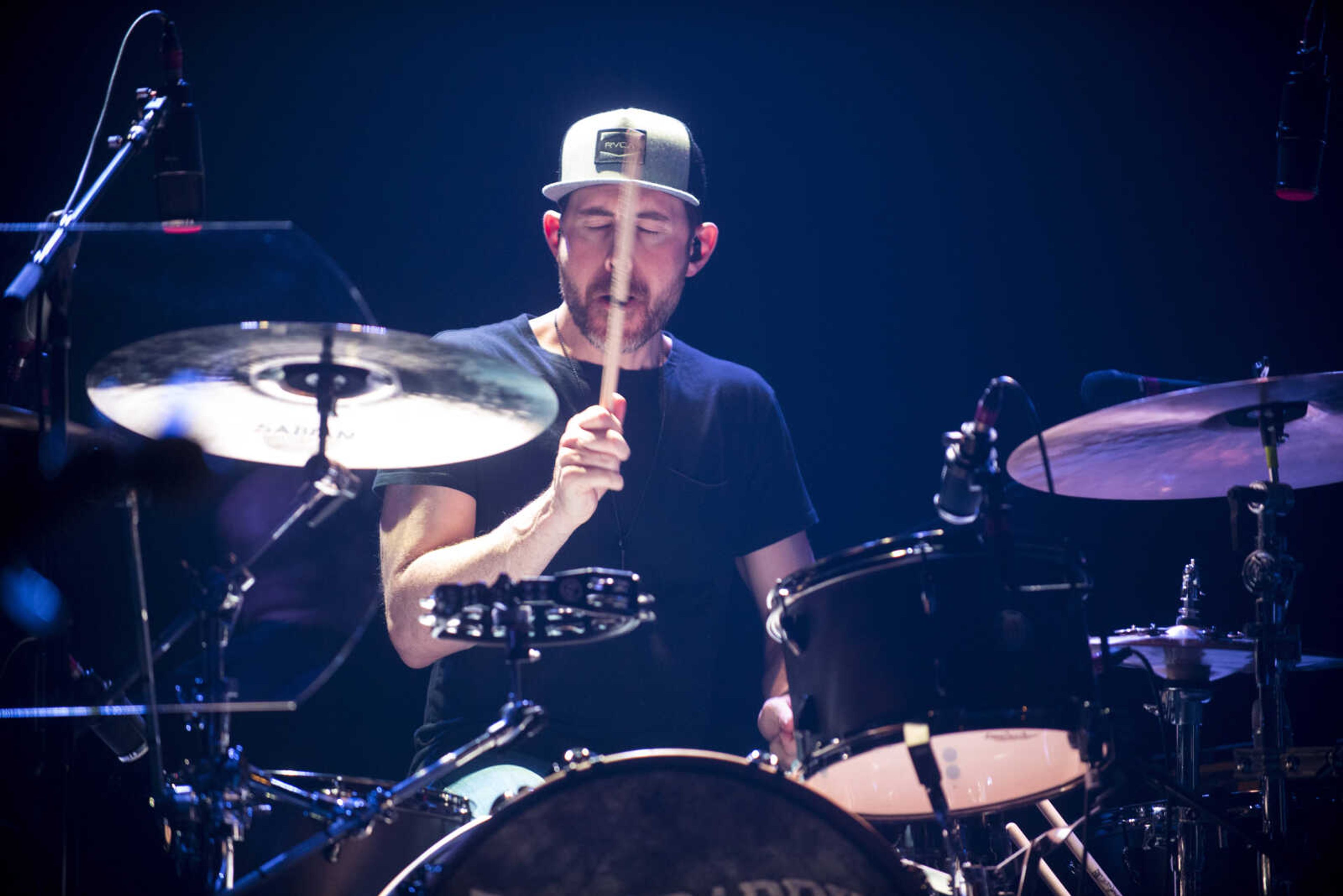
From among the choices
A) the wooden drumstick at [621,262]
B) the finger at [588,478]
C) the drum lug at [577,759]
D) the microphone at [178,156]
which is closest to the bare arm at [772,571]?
the wooden drumstick at [621,262]

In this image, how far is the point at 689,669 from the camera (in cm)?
247

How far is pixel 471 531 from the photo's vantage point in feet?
7.88

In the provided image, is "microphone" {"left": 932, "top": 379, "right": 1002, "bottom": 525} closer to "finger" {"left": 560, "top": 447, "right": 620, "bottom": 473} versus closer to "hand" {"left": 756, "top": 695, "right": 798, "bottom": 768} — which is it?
"finger" {"left": 560, "top": 447, "right": 620, "bottom": 473}

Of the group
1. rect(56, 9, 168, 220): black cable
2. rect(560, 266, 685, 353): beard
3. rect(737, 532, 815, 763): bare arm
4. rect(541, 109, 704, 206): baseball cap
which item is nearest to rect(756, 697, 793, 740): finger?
rect(737, 532, 815, 763): bare arm

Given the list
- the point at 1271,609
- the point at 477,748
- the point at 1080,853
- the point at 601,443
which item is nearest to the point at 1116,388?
the point at 1271,609

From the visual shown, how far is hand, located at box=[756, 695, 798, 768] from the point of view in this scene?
2.19 metres

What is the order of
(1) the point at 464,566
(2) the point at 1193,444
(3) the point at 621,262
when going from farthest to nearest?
(2) the point at 1193,444 < (3) the point at 621,262 < (1) the point at 464,566

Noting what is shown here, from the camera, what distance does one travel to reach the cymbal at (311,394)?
57.7 inches

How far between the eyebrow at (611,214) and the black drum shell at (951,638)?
42.4 inches

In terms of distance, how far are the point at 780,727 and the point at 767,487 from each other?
0.68 metres

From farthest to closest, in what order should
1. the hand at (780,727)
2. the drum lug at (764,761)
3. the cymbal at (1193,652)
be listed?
the cymbal at (1193,652) → the hand at (780,727) → the drum lug at (764,761)

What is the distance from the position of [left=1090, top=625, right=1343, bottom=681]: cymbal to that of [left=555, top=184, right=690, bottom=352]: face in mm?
1246

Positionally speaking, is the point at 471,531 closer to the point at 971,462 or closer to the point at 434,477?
the point at 434,477

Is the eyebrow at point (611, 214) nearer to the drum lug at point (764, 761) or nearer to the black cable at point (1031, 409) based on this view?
the black cable at point (1031, 409)
